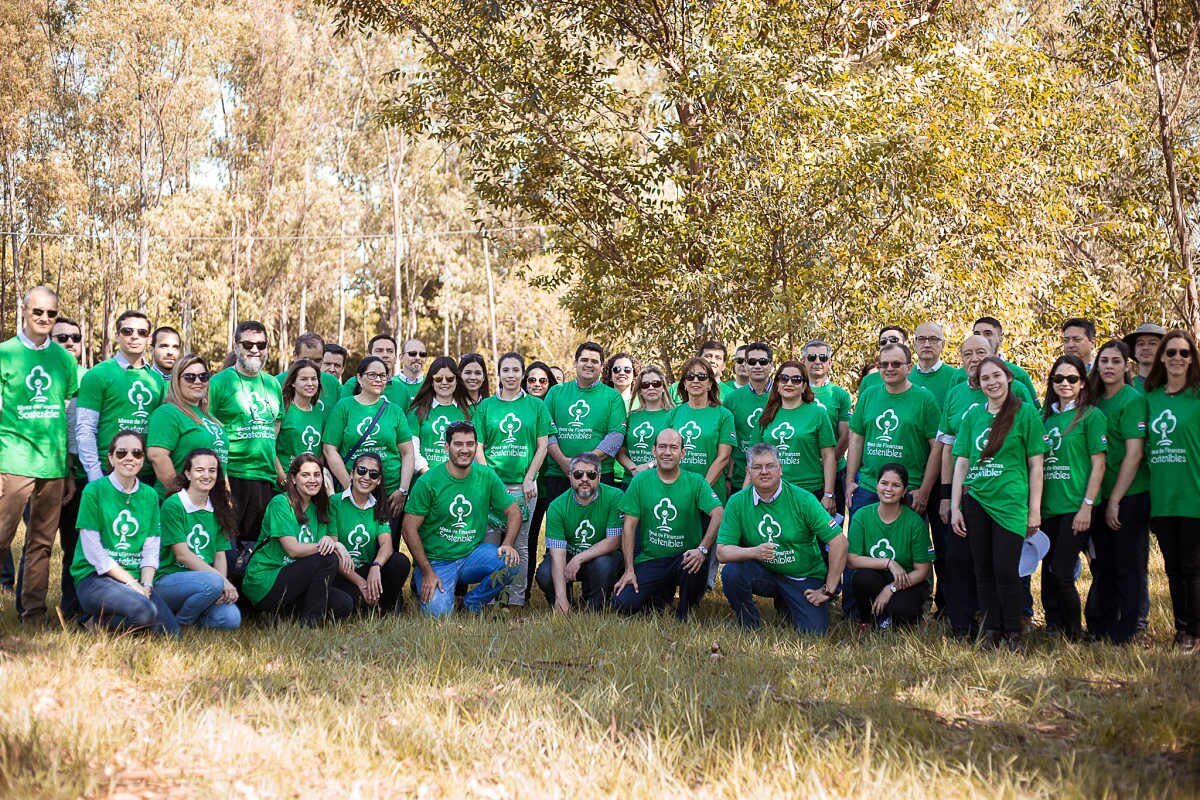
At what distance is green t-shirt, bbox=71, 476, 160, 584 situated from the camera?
6.81 meters

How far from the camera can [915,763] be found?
4.74 m

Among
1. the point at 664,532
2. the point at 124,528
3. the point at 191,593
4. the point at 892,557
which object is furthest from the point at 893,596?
the point at 124,528

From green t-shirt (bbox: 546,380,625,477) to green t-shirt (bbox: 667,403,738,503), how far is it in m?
0.64

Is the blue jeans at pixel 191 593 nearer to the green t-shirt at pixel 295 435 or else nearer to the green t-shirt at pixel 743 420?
the green t-shirt at pixel 295 435

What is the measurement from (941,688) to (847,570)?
219 cm

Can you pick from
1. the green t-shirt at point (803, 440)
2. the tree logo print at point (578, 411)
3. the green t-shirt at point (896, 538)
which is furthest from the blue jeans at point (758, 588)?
the tree logo print at point (578, 411)

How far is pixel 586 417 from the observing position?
9.10m

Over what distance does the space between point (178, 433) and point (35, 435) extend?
91cm

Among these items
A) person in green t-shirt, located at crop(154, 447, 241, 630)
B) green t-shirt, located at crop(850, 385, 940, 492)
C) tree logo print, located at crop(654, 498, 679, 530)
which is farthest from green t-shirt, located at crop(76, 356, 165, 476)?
green t-shirt, located at crop(850, 385, 940, 492)

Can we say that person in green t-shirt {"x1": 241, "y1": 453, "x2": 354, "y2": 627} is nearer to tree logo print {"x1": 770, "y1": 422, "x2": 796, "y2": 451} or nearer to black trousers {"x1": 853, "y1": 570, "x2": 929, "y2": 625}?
tree logo print {"x1": 770, "y1": 422, "x2": 796, "y2": 451}

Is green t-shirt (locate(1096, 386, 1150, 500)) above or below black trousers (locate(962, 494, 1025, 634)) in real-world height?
above

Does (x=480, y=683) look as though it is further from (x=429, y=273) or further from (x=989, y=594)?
(x=429, y=273)

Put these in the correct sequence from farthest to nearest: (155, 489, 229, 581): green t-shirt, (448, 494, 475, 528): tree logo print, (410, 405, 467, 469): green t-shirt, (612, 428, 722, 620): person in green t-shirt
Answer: (410, 405, 467, 469): green t-shirt < (448, 494, 475, 528): tree logo print < (612, 428, 722, 620): person in green t-shirt < (155, 489, 229, 581): green t-shirt

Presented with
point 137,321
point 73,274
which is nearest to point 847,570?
point 137,321
